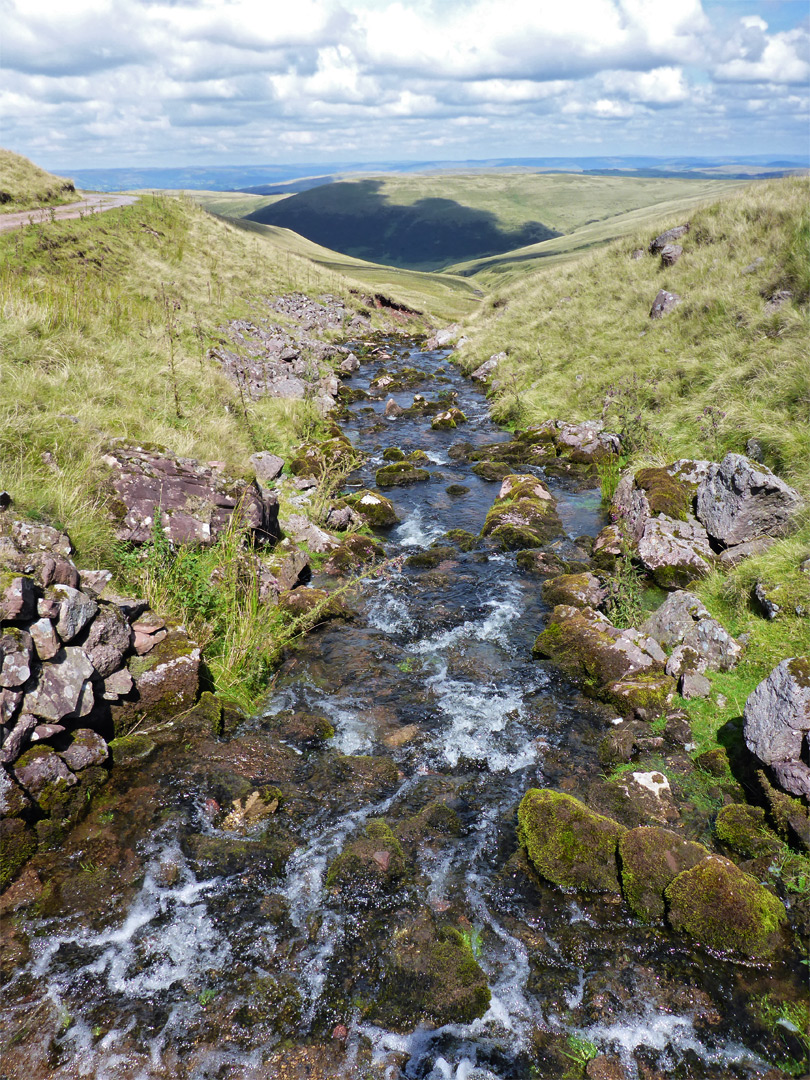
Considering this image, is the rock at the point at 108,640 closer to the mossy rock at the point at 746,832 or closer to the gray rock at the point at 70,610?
the gray rock at the point at 70,610

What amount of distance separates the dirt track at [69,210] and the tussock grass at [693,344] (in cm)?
2763

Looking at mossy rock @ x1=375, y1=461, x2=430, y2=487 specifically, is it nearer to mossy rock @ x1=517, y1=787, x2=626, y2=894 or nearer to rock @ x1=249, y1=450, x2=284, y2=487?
rock @ x1=249, y1=450, x2=284, y2=487

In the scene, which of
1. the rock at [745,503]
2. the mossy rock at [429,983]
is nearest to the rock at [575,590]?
the rock at [745,503]

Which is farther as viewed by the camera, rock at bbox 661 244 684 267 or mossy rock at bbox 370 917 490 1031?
rock at bbox 661 244 684 267

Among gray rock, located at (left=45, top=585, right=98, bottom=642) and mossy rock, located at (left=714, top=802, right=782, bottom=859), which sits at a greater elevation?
gray rock, located at (left=45, top=585, right=98, bottom=642)

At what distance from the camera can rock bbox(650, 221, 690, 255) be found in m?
31.8

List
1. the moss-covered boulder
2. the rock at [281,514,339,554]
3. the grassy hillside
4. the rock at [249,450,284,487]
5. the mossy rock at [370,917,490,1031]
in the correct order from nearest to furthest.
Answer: the mossy rock at [370,917,490,1031] < the moss-covered boulder < the rock at [281,514,339,554] < the rock at [249,450,284,487] < the grassy hillside

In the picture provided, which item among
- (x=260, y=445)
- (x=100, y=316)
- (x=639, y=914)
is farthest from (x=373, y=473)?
(x=639, y=914)

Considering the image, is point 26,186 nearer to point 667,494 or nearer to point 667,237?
point 667,237

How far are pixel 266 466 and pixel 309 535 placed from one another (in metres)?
3.72

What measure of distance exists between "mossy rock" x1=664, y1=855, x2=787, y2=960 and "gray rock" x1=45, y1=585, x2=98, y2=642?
741 centimetres

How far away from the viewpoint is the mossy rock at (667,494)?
516 inches

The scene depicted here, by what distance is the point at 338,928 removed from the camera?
18.6 feet

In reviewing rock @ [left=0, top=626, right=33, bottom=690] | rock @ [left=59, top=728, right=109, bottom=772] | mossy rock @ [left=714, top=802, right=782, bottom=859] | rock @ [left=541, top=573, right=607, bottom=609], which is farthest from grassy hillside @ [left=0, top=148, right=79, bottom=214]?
mossy rock @ [left=714, top=802, right=782, bottom=859]
